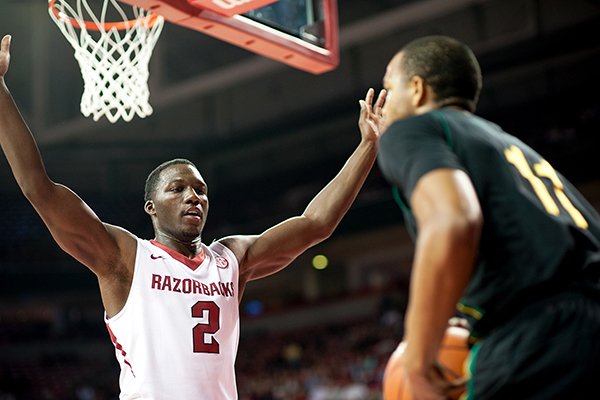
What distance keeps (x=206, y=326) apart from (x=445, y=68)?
203cm

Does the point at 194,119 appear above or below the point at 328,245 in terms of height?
above

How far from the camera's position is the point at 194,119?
22.3 metres

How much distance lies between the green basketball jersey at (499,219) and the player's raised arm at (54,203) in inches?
75.1

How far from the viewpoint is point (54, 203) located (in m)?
3.68

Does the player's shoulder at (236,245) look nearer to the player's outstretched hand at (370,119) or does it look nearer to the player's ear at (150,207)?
the player's ear at (150,207)

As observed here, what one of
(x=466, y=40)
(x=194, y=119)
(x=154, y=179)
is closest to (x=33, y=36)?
(x=194, y=119)

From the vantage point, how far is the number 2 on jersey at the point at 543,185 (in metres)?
2.22

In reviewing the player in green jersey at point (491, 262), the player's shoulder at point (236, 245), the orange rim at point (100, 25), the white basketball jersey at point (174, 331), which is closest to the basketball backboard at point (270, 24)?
the orange rim at point (100, 25)

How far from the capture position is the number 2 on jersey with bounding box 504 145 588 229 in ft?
7.30

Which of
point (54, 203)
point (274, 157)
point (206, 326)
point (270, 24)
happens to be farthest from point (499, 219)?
point (274, 157)

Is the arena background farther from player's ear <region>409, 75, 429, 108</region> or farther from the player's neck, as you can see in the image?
player's ear <region>409, 75, 429, 108</region>

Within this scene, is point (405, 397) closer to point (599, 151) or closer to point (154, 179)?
point (154, 179)

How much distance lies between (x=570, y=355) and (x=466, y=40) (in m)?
14.7

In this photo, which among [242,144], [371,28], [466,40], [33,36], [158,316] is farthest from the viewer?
[242,144]
